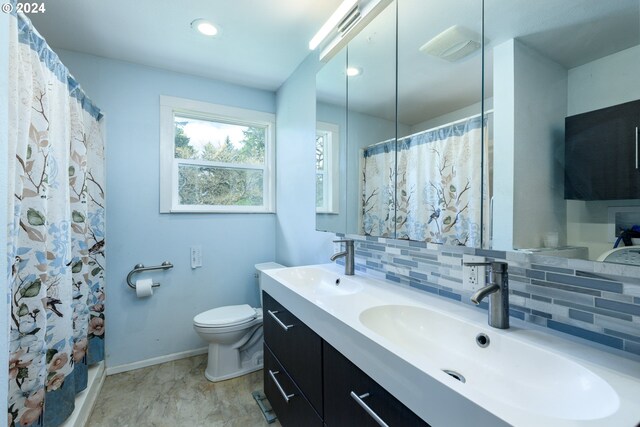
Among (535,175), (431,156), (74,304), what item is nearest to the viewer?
(535,175)

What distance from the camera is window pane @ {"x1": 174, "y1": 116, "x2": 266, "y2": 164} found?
240cm

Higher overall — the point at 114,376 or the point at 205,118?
the point at 205,118

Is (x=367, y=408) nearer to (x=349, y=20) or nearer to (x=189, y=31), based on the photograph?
(x=349, y=20)

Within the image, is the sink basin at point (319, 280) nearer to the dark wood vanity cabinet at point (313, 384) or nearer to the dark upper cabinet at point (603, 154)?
the dark wood vanity cabinet at point (313, 384)

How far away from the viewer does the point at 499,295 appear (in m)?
0.85

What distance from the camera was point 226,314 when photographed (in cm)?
209

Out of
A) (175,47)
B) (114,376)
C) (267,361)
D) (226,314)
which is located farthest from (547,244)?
(114,376)

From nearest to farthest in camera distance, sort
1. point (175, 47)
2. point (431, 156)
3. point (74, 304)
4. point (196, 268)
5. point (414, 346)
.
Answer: point (414, 346)
point (431, 156)
point (74, 304)
point (175, 47)
point (196, 268)

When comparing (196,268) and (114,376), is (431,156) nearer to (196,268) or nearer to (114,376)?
(196,268)

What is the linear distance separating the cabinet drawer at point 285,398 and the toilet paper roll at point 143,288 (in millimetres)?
1147

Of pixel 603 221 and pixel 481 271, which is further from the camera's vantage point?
pixel 481 271

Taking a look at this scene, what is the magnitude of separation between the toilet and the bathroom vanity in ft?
2.40

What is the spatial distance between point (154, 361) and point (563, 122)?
288 cm

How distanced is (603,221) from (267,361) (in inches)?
63.4
